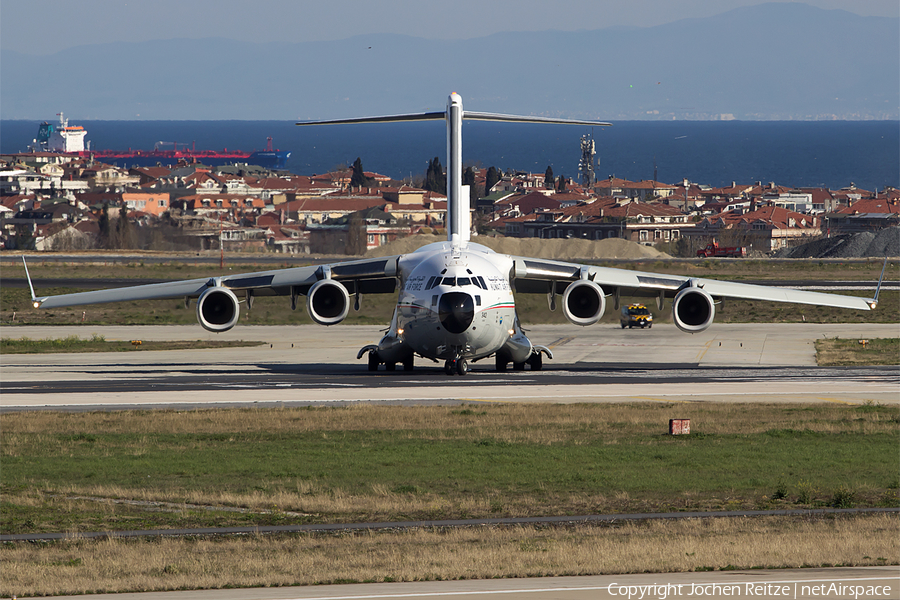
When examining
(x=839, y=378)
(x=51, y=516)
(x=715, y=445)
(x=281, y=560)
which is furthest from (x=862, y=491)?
(x=839, y=378)

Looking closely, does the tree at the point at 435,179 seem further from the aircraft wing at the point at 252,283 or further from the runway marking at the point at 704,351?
the aircraft wing at the point at 252,283

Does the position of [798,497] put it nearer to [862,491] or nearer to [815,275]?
[862,491]

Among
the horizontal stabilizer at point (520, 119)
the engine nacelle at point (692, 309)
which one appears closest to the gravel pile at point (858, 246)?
the horizontal stabilizer at point (520, 119)

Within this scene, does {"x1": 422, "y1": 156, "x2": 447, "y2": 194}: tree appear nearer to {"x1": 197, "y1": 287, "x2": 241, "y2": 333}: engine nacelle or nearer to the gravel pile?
the gravel pile

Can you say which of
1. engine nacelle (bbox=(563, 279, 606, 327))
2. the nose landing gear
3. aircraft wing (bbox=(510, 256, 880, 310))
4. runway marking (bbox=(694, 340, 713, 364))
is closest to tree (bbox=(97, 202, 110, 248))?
runway marking (bbox=(694, 340, 713, 364))

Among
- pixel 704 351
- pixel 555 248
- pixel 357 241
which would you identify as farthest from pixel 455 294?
pixel 357 241

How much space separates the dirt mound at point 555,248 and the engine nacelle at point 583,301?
5537 cm

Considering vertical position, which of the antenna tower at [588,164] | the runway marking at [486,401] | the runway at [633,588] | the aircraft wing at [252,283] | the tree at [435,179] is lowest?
the runway marking at [486,401]

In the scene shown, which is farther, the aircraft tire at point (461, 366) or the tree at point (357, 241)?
the tree at point (357, 241)

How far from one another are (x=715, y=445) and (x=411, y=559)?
10.6 metres

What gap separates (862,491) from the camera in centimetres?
1827

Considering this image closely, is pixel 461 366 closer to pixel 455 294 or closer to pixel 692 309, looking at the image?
pixel 455 294

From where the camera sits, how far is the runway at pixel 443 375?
29734 mm

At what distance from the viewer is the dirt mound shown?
295 feet
